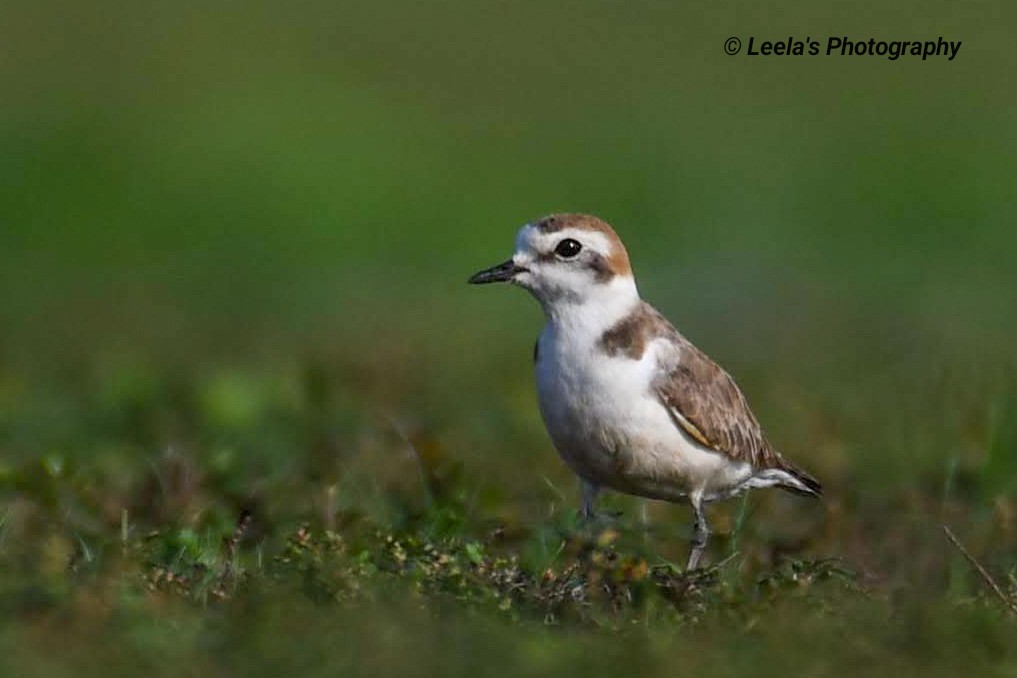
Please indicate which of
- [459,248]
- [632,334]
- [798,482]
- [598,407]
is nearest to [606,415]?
[598,407]

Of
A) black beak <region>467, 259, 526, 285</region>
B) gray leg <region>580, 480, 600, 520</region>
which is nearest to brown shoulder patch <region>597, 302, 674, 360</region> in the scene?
black beak <region>467, 259, 526, 285</region>

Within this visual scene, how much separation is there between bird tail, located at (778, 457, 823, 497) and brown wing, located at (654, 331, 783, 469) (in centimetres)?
Result: 22

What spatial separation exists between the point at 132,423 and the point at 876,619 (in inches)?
182

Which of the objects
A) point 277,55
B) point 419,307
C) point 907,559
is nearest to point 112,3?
point 277,55

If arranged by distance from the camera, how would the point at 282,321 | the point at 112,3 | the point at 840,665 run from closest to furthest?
the point at 840,665 → the point at 282,321 → the point at 112,3

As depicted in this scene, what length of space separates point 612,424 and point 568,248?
2.27ft

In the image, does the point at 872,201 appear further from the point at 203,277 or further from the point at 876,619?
the point at 876,619

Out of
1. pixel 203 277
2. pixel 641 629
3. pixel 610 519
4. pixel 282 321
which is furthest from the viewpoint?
pixel 203 277

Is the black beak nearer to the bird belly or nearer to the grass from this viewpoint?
the bird belly

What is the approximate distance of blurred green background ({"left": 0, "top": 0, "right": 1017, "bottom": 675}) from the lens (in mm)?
9250

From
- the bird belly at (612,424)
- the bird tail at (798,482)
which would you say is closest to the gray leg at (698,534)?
the bird belly at (612,424)

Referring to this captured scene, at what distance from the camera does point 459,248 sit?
17.5m

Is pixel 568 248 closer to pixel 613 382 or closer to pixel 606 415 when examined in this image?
pixel 613 382

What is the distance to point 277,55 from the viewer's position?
23828mm
